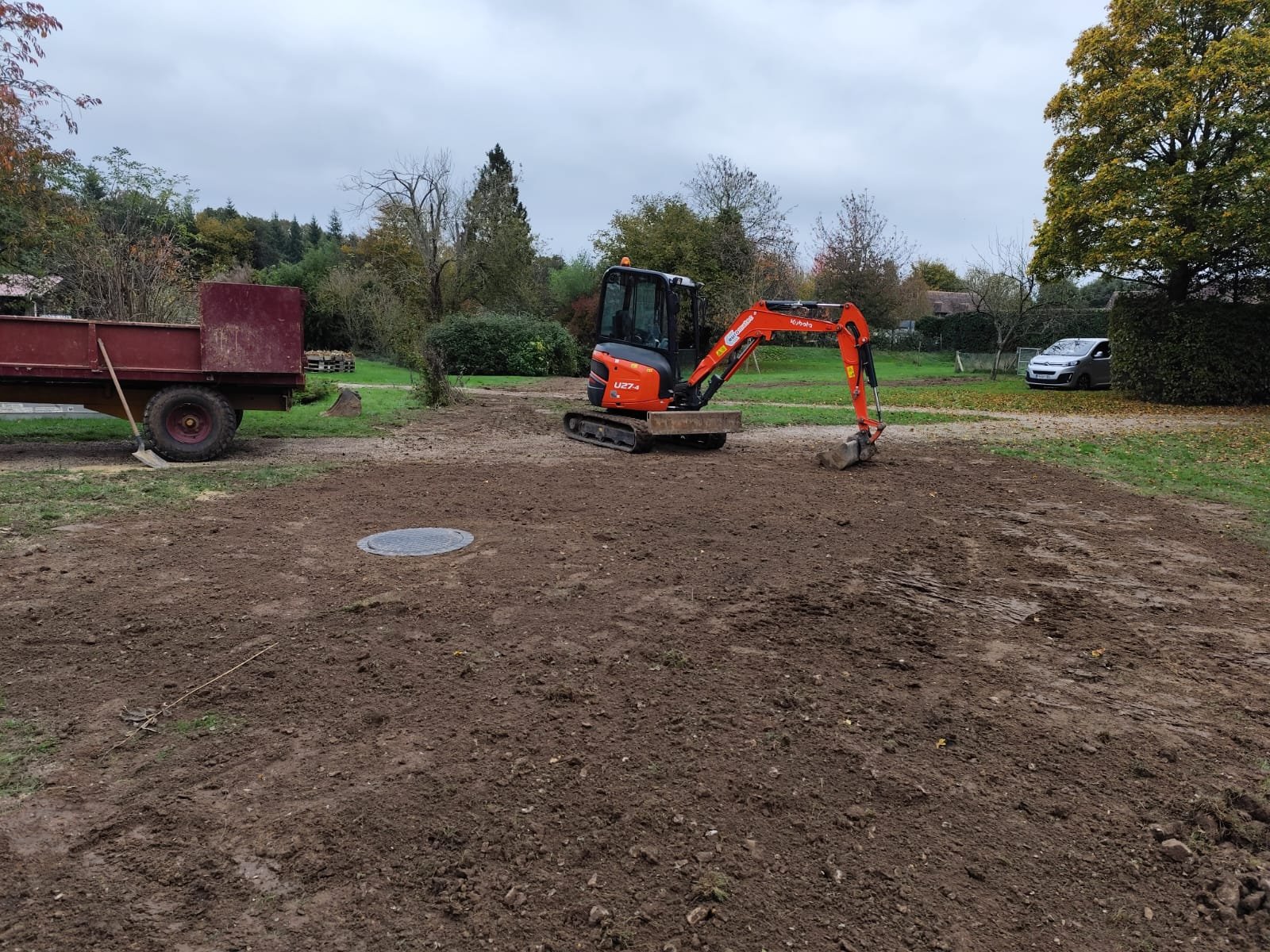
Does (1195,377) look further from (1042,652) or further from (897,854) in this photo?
(897,854)

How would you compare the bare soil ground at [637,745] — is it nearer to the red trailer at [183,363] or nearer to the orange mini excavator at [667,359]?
the red trailer at [183,363]

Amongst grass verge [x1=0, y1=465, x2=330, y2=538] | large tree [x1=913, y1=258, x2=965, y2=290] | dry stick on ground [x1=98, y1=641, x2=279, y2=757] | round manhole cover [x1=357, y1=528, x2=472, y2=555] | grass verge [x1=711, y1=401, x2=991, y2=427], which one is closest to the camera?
dry stick on ground [x1=98, y1=641, x2=279, y2=757]

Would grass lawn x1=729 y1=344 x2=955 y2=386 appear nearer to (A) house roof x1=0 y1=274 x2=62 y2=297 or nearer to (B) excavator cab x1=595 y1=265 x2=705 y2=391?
(B) excavator cab x1=595 y1=265 x2=705 y2=391

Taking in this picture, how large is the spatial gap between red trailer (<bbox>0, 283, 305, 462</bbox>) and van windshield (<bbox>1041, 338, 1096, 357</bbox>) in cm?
2347

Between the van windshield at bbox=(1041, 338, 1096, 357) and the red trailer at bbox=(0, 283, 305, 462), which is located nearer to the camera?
the red trailer at bbox=(0, 283, 305, 462)

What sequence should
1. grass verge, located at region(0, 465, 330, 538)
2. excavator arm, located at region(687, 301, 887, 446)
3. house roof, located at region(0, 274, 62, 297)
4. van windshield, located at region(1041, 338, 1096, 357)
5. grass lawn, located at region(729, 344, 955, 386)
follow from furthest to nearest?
1. grass lawn, located at region(729, 344, 955, 386)
2. van windshield, located at region(1041, 338, 1096, 357)
3. house roof, located at region(0, 274, 62, 297)
4. excavator arm, located at region(687, 301, 887, 446)
5. grass verge, located at region(0, 465, 330, 538)

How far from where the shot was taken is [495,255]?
125 ft

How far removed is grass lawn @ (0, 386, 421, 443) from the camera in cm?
1141

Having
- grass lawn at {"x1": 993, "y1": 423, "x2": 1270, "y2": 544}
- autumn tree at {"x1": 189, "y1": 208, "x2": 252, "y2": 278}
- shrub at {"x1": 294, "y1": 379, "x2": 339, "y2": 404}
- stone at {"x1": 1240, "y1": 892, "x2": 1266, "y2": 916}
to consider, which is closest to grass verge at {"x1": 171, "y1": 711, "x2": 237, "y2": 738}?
stone at {"x1": 1240, "y1": 892, "x2": 1266, "y2": 916}

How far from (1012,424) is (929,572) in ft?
38.0

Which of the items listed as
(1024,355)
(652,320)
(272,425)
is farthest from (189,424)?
(1024,355)

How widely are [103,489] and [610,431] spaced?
6335 millimetres

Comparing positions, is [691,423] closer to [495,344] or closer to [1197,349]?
[1197,349]

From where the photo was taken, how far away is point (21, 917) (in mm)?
2312
